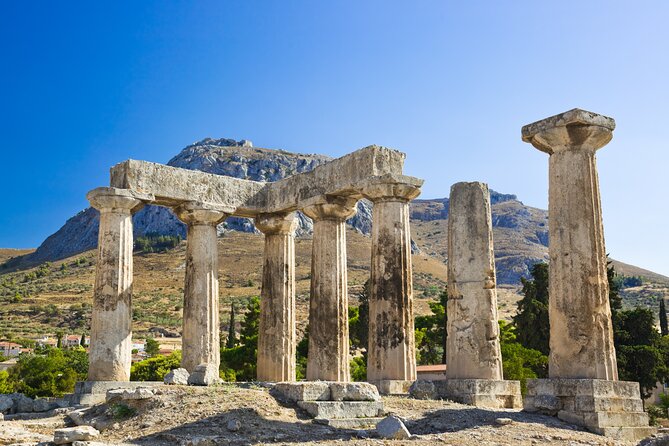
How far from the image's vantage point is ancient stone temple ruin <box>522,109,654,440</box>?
54.5 feet

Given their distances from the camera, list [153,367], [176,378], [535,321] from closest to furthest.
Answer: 1. [176,378]
2. [153,367]
3. [535,321]

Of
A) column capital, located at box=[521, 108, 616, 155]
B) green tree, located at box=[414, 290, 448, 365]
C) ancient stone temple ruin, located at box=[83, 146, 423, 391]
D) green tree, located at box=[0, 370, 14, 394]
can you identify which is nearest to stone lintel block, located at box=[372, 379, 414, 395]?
ancient stone temple ruin, located at box=[83, 146, 423, 391]

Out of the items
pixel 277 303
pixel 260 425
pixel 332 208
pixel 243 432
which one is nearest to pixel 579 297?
pixel 260 425

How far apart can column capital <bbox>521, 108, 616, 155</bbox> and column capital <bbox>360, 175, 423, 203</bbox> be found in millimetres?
5331

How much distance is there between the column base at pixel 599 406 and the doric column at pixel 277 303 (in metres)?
12.5

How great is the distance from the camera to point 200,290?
87.4ft

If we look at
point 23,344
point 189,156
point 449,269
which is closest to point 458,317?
point 449,269

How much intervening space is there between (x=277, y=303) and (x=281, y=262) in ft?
5.13

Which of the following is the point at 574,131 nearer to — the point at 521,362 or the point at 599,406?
the point at 599,406

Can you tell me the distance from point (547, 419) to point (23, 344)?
278 feet

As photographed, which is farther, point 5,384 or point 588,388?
point 5,384

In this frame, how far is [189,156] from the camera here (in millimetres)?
187125

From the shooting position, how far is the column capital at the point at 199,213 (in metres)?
26.9

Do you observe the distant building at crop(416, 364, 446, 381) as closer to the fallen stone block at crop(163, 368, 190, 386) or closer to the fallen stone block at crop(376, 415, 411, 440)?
the fallen stone block at crop(163, 368, 190, 386)
